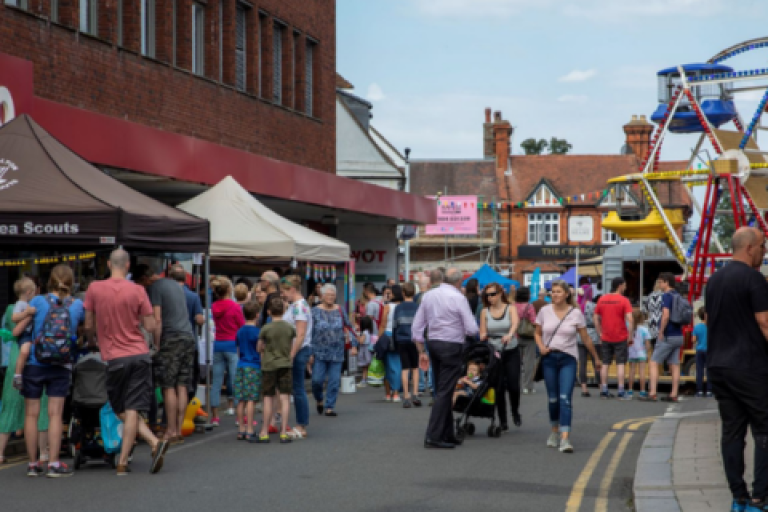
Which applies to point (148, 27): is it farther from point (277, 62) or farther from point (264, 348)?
point (264, 348)

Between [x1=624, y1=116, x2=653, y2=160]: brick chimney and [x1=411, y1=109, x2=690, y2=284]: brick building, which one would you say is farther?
[x1=624, y1=116, x2=653, y2=160]: brick chimney

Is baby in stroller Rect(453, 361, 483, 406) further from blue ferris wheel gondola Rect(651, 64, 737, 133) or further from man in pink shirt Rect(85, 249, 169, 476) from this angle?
blue ferris wheel gondola Rect(651, 64, 737, 133)

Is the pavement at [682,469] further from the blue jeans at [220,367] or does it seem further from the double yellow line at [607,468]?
the blue jeans at [220,367]

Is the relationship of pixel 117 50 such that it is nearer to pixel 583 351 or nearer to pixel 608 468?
pixel 583 351

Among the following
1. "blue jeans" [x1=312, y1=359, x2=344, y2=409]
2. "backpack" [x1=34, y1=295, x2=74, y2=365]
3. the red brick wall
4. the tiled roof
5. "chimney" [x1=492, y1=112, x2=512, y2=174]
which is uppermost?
"chimney" [x1=492, y1=112, x2=512, y2=174]

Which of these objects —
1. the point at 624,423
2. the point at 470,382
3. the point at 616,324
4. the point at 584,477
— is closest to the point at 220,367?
the point at 470,382

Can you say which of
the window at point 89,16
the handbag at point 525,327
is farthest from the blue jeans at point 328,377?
the window at point 89,16

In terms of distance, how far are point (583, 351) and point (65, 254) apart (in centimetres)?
922

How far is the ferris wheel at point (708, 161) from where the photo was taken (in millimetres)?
22000

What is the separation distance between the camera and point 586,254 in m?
75.4

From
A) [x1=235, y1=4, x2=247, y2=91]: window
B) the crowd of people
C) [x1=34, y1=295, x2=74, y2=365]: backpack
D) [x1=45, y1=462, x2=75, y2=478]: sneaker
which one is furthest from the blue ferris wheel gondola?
[x1=45, y1=462, x2=75, y2=478]: sneaker

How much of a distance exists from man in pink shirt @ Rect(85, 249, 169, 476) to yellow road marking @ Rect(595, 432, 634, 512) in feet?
11.9

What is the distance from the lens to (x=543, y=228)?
75938 millimetres

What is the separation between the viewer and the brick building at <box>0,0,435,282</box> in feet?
55.5
